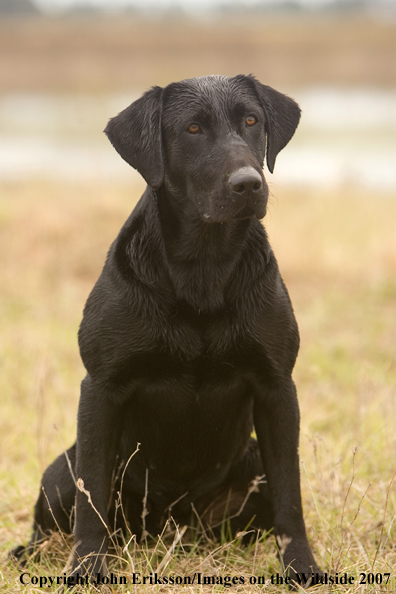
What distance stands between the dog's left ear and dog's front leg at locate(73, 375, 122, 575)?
44.8 inches

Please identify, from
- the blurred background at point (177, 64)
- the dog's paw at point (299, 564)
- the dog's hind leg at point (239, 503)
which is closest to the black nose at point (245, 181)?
the dog's hind leg at point (239, 503)

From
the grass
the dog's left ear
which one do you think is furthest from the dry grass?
the dog's left ear

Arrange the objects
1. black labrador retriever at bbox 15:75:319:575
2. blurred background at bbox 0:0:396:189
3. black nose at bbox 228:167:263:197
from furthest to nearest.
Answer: blurred background at bbox 0:0:396:189 → black labrador retriever at bbox 15:75:319:575 → black nose at bbox 228:167:263:197

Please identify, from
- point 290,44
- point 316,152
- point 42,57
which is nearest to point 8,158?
point 316,152

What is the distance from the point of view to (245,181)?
266cm

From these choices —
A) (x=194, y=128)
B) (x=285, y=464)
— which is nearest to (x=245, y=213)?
(x=194, y=128)

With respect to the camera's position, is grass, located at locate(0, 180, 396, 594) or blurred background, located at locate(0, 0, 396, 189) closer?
grass, located at locate(0, 180, 396, 594)

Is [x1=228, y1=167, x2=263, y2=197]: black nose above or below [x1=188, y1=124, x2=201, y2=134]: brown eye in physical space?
below

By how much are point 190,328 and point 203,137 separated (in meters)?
0.73

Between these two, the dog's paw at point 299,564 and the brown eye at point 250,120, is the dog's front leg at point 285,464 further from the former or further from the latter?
the brown eye at point 250,120

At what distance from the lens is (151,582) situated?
8.99 ft

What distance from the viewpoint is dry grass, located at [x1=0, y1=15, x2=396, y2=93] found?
92.9 feet

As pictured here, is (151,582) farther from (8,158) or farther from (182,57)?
(182,57)

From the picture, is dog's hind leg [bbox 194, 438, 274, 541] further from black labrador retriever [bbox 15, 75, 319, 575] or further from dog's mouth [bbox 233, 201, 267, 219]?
dog's mouth [bbox 233, 201, 267, 219]
